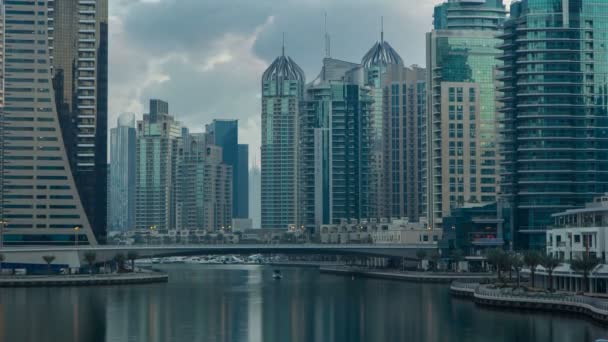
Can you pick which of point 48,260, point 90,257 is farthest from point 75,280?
point 48,260

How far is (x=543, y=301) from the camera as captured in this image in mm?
108875

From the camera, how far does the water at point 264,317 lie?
307ft

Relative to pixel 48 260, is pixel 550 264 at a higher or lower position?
higher

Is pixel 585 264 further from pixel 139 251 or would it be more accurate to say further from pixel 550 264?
pixel 139 251

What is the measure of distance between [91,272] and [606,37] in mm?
87101

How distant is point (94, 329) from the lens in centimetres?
9975

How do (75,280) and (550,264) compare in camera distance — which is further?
(75,280)

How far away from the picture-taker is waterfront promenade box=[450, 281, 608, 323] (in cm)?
9781

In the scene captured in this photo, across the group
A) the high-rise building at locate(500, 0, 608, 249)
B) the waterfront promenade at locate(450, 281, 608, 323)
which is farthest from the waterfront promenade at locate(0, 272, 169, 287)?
the waterfront promenade at locate(450, 281, 608, 323)

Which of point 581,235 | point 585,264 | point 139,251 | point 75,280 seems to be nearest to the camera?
point 585,264

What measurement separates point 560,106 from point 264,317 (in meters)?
79.9

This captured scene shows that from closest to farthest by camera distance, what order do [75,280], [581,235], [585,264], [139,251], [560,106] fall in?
[585,264] < [581,235] < [75,280] < [560,106] < [139,251]

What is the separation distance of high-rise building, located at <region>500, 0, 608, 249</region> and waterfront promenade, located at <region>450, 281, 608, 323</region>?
51915 mm

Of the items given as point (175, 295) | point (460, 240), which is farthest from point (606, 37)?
point (175, 295)
